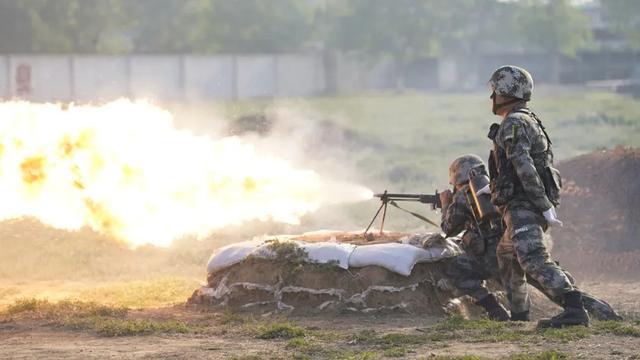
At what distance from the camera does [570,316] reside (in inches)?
402

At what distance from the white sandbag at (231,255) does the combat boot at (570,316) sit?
12.2ft

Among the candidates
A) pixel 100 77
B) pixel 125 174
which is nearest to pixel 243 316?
pixel 125 174

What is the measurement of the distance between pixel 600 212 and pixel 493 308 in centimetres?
715

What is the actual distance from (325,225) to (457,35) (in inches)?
1905

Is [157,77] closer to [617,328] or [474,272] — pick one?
[474,272]

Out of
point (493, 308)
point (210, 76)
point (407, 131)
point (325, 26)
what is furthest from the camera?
point (325, 26)

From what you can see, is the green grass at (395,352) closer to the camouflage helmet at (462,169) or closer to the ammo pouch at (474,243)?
the ammo pouch at (474,243)

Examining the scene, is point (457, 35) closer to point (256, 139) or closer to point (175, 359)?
point (256, 139)

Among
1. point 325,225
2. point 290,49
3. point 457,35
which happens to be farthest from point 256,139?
point 457,35

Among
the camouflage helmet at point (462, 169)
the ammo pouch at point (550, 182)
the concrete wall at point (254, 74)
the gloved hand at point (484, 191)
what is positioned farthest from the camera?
the concrete wall at point (254, 74)

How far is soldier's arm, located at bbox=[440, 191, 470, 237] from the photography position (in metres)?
12.0

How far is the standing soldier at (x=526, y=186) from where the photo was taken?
34.0 feet

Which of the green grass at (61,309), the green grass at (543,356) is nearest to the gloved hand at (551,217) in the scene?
the green grass at (543,356)

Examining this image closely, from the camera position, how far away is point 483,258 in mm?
12016
